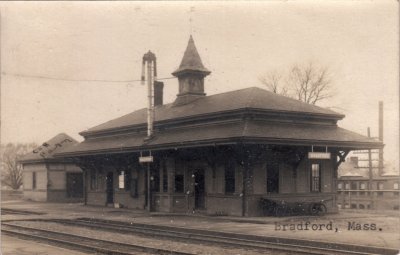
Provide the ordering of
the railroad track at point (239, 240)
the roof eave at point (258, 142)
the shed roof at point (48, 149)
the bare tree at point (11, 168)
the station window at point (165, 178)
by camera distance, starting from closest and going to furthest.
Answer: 1. the railroad track at point (239, 240)
2. the roof eave at point (258, 142)
3. the station window at point (165, 178)
4. the shed roof at point (48, 149)
5. the bare tree at point (11, 168)

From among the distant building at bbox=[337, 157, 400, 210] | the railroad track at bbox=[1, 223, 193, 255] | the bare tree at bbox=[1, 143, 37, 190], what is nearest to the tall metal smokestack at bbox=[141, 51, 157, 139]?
the railroad track at bbox=[1, 223, 193, 255]

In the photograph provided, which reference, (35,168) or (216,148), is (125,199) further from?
(35,168)

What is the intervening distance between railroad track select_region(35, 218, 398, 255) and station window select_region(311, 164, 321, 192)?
7.61 m

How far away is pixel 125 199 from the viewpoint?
28.6 metres

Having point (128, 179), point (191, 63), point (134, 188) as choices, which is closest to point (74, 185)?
point (128, 179)

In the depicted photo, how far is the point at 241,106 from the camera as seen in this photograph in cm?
2208

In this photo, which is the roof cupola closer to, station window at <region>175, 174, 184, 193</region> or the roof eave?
the roof eave

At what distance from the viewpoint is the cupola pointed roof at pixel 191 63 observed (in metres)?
29.5

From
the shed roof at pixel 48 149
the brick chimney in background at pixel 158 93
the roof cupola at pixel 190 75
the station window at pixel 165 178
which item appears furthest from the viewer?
the shed roof at pixel 48 149

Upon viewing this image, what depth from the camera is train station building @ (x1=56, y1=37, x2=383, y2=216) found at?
2089cm

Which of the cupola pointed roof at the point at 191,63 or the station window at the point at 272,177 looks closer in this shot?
the station window at the point at 272,177

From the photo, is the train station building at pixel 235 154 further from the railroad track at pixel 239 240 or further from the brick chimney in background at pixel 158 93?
the brick chimney in background at pixel 158 93

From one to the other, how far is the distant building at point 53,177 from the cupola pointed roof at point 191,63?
12.2 m

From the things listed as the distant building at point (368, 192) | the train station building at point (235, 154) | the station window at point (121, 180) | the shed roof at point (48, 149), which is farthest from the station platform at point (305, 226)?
the distant building at point (368, 192)
